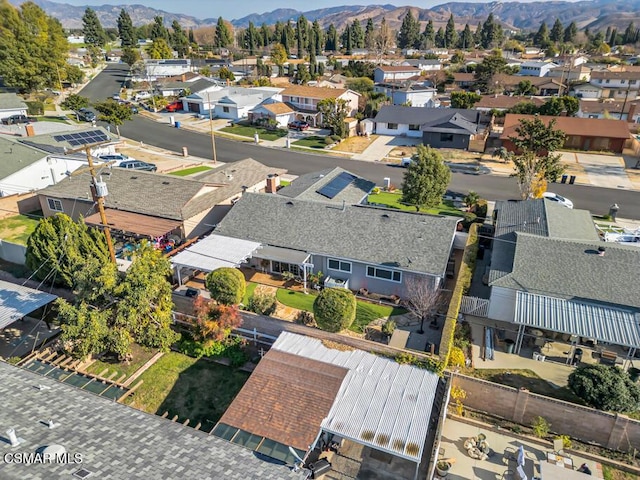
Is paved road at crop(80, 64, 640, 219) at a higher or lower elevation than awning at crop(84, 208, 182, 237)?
lower

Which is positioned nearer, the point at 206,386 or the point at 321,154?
the point at 206,386

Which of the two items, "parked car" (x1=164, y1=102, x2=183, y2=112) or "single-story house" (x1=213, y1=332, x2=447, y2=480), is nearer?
"single-story house" (x1=213, y1=332, x2=447, y2=480)

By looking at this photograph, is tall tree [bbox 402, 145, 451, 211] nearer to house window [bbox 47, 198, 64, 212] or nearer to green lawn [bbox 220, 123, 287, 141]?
house window [bbox 47, 198, 64, 212]

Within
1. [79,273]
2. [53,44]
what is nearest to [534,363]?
[79,273]

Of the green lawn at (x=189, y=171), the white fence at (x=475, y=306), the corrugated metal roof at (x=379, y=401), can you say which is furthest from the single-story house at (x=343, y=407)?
the green lawn at (x=189, y=171)

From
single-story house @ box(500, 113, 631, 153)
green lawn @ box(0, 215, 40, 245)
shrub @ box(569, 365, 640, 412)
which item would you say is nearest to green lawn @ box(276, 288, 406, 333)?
shrub @ box(569, 365, 640, 412)

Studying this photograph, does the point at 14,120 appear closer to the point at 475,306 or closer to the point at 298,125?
the point at 298,125

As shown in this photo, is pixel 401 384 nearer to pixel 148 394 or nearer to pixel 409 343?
pixel 409 343
